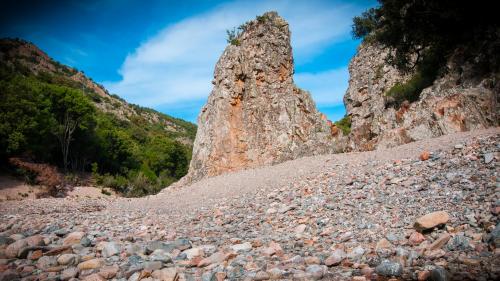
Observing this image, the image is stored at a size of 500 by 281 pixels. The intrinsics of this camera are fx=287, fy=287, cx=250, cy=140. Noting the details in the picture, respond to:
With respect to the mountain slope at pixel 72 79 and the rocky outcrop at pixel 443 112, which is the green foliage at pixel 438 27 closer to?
the rocky outcrop at pixel 443 112

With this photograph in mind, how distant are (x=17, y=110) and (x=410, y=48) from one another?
102ft

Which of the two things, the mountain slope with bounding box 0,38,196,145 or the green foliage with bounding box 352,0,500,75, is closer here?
the green foliage with bounding box 352,0,500,75

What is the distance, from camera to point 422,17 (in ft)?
43.6

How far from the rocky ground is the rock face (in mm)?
11192

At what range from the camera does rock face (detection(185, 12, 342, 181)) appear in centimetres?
1922

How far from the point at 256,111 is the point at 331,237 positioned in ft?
51.9

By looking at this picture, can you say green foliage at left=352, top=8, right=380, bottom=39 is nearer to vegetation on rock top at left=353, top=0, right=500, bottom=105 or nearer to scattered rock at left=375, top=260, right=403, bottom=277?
vegetation on rock top at left=353, top=0, right=500, bottom=105

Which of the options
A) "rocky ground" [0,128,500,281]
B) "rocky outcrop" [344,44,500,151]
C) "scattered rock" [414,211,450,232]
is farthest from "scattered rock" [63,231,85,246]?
"rocky outcrop" [344,44,500,151]

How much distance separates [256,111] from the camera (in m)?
20.2

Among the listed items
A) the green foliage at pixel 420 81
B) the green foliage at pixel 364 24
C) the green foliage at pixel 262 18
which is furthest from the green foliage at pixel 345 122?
the green foliage at pixel 262 18

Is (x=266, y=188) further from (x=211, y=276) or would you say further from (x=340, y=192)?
(x=211, y=276)

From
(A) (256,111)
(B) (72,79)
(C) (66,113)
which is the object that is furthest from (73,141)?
(B) (72,79)

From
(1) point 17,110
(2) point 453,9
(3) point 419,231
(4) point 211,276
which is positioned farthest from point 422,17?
(1) point 17,110

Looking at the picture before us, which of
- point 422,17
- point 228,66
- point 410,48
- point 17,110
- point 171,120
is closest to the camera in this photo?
point 422,17
